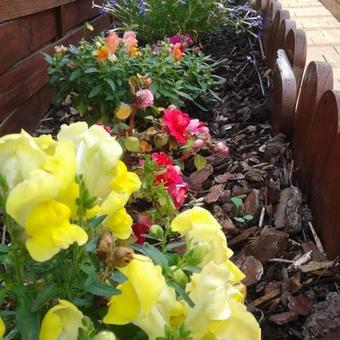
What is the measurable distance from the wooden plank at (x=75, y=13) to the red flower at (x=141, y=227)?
86.2 inches

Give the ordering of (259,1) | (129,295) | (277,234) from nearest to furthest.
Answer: (129,295)
(277,234)
(259,1)

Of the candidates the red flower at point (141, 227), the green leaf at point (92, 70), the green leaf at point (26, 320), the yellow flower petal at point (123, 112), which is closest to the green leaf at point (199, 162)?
the yellow flower petal at point (123, 112)

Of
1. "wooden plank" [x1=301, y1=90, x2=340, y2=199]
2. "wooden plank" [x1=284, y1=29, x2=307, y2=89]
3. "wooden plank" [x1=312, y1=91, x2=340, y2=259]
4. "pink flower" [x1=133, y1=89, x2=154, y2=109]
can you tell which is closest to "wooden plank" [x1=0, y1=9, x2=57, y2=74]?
"pink flower" [x1=133, y1=89, x2=154, y2=109]

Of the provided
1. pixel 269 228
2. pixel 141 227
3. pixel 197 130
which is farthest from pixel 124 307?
pixel 197 130

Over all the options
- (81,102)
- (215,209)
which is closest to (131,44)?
(81,102)

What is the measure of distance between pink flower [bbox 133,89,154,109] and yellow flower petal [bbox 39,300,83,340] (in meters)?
1.89

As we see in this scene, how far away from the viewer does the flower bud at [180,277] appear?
3.30 feet

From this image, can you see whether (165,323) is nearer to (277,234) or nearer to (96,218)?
(96,218)

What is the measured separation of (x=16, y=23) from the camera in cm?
283

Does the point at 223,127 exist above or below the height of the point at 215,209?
below

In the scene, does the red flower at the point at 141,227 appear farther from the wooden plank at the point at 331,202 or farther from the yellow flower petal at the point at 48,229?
the yellow flower petal at the point at 48,229

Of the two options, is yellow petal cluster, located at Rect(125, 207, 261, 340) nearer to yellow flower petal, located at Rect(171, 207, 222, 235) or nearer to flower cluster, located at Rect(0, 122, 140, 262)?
yellow flower petal, located at Rect(171, 207, 222, 235)

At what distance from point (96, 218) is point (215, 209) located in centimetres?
123

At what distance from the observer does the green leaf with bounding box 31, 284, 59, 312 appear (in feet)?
2.97
